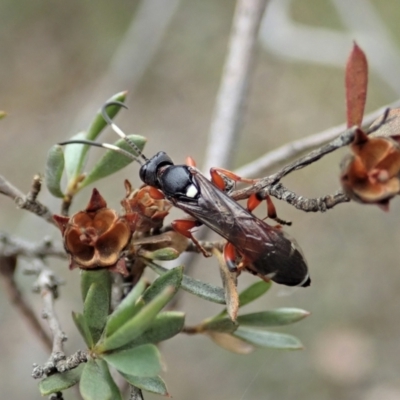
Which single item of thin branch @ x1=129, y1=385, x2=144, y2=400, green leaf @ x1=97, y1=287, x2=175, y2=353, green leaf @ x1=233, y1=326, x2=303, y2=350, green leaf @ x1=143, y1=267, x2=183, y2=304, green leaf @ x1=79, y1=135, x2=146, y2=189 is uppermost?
green leaf @ x1=79, y1=135, x2=146, y2=189

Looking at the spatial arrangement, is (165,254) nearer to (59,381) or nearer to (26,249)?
(59,381)

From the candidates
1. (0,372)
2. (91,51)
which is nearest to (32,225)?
(0,372)

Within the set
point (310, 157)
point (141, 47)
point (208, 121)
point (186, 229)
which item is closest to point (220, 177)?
point (186, 229)

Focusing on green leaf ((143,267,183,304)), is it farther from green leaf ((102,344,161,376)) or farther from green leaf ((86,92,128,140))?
green leaf ((86,92,128,140))

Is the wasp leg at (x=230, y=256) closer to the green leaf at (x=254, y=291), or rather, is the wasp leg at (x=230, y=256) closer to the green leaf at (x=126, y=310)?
the green leaf at (x=254, y=291)

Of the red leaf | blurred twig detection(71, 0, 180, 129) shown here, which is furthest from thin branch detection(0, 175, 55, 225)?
blurred twig detection(71, 0, 180, 129)

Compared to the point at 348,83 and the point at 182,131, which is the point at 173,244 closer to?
the point at 348,83

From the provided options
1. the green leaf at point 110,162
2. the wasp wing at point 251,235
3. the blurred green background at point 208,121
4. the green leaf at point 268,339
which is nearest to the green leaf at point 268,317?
the green leaf at point 268,339
